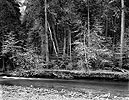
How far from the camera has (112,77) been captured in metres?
16.3

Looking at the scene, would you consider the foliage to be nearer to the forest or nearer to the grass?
the forest

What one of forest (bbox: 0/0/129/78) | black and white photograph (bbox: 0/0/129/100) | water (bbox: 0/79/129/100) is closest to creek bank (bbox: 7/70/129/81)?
black and white photograph (bbox: 0/0/129/100)

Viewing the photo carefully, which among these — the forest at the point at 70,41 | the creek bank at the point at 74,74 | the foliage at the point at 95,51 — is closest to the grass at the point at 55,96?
the creek bank at the point at 74,74

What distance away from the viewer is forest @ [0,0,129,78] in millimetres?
19312

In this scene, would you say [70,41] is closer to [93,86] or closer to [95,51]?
[95,51]

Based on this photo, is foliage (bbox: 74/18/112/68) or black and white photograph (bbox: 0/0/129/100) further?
foliage (bbox: 74/18/112/68)

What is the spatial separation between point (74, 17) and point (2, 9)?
11.0 meters

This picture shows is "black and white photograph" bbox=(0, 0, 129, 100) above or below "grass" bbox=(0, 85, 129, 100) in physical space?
above

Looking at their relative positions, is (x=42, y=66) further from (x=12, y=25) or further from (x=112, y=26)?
(x=112, y=26)

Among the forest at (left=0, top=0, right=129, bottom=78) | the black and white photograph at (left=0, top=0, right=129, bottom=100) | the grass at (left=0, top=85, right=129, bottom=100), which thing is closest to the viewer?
the grass at (left=0, top=85, right=129, bottom=100)

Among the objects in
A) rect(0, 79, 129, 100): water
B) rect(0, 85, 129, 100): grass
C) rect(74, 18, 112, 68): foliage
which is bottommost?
rect(0, 79, 129, 100): water

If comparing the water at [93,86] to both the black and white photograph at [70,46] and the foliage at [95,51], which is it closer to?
the black and white photograph at [70,46]

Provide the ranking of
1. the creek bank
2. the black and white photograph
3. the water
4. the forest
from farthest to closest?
the forest < the black and white photograph < the creek bank < the water

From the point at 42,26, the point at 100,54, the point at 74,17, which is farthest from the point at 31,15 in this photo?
the point at 100,54
